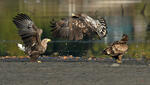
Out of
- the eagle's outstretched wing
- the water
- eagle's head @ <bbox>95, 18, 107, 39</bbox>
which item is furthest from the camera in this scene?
the water

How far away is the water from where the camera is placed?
69.0ft

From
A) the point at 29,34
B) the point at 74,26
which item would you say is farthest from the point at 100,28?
the point at 29,34

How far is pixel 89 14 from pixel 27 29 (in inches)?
387

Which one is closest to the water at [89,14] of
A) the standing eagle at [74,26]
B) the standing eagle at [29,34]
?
the standing eagle at [29,34]

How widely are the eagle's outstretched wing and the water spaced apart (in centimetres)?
388

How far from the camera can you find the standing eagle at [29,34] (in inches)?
643

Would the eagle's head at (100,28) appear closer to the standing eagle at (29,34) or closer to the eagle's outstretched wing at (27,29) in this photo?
the standing eagle at (29,34)

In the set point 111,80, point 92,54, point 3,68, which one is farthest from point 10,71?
point 92,54

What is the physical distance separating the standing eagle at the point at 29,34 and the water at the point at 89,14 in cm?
347

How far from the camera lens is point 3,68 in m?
16.3

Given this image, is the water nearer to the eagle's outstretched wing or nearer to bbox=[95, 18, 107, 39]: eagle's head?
bbox=[95, 18, 107, 39]: eagle's head

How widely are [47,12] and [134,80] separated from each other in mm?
13625

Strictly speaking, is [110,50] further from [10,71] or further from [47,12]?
[47,12]

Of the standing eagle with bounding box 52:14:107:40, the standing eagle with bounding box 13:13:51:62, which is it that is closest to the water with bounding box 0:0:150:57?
the standing eagle with bounding box 13:13:51:62
